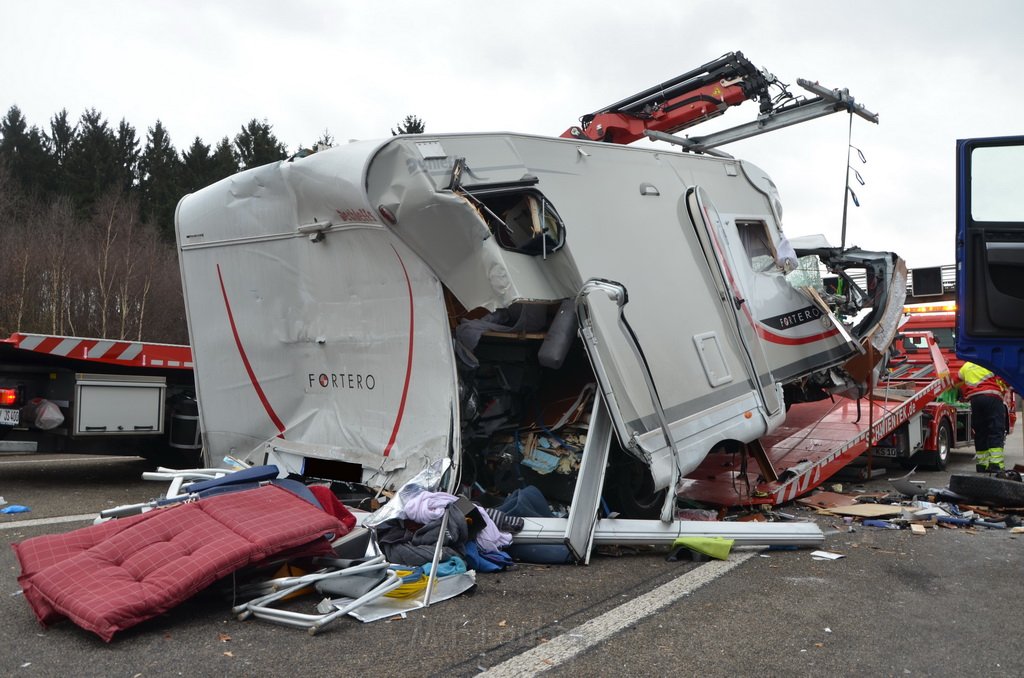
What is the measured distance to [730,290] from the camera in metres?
6.34

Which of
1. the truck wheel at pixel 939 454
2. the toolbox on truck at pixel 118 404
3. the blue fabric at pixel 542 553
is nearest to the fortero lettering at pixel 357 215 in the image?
the blue fabric at pixel 542 553

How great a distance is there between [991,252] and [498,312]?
305 centimetres

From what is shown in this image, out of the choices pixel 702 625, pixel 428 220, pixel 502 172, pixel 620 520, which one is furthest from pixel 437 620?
pixel 502 172

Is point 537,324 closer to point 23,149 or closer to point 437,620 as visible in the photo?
point 437,620

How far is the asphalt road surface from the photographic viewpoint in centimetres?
337

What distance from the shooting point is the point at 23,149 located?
36.6 meters

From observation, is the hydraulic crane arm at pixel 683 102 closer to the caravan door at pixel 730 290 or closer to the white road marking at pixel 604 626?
the caravan door at pixel 730 290

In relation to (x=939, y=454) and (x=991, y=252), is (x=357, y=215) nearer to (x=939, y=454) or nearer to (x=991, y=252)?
(x=991, y=252)

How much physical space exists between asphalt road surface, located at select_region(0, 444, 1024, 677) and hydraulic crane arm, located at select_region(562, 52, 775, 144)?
4275 mm

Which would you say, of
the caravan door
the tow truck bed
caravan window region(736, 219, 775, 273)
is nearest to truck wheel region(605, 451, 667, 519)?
the tow truck bed

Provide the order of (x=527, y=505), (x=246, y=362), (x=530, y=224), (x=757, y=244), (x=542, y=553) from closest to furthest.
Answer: (x=542, y=553), (x=527, y=505), (x=530, y=224), (x=246, y=362), (x=757, y=244)

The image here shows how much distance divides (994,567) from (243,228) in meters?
5.65

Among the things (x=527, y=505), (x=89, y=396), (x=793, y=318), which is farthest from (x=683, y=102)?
(x=89, y=396)

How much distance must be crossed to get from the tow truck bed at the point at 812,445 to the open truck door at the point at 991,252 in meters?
2.18
